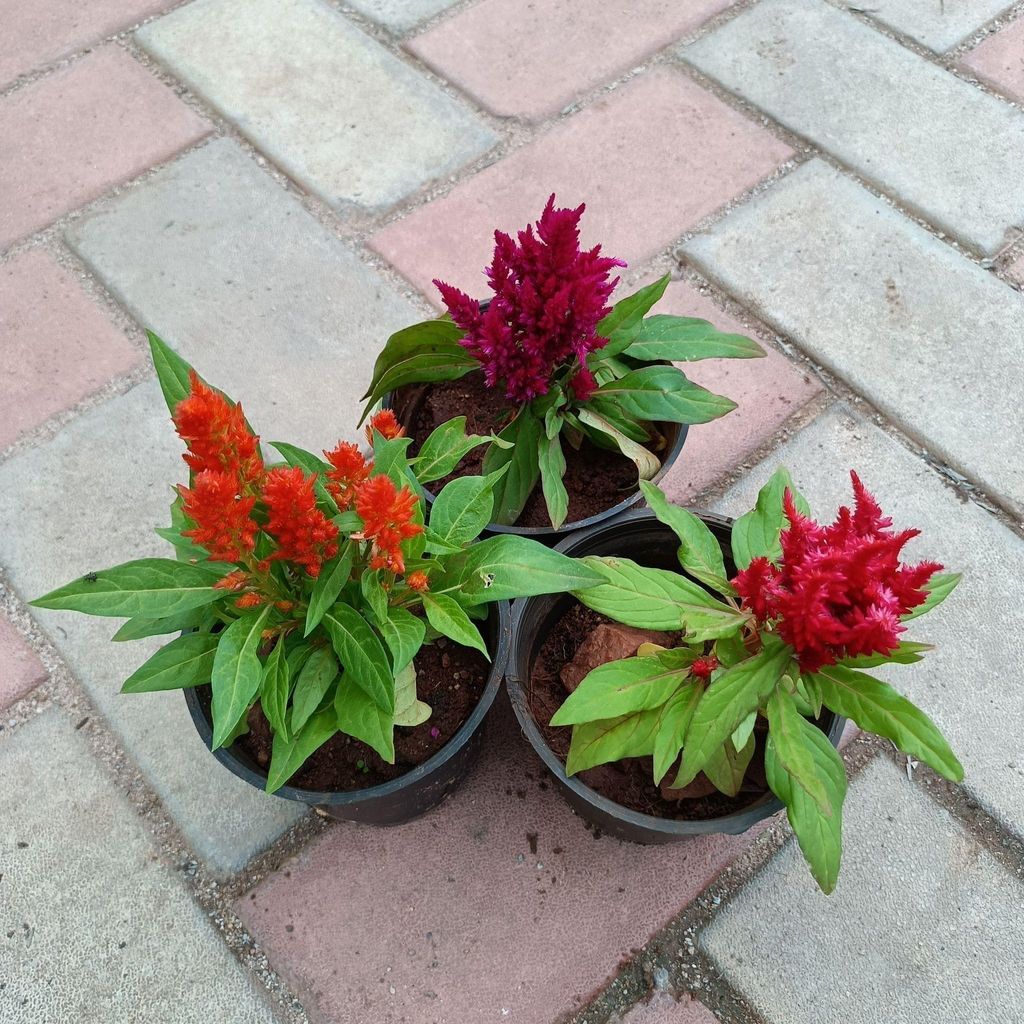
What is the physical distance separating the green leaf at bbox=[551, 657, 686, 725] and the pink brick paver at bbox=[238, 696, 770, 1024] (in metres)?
0.48

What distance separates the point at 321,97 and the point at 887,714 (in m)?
2.21

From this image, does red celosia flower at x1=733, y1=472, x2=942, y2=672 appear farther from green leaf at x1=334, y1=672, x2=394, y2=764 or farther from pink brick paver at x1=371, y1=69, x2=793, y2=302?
pink brick paver at x1=371, y1=69, x2=793, y2=302

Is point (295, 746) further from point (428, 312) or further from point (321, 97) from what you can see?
point (321, 97)

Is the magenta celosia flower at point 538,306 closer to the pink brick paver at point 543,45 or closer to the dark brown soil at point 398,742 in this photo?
the dark brown soil at point 398,742

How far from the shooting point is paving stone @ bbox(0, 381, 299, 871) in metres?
1.72

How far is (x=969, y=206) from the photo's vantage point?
239cm

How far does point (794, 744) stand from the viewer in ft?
3.96

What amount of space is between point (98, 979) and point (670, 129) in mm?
2276

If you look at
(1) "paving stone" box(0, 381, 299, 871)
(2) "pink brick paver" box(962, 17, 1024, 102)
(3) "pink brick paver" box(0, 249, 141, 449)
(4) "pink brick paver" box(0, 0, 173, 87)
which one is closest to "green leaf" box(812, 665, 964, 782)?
(1) "paving stone" box(0, 381, 299, 871)

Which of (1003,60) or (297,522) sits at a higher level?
(297,522)

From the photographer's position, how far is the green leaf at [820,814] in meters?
1.19

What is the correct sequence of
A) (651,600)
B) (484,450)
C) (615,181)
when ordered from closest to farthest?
(651,600), (484,450), (615,181)

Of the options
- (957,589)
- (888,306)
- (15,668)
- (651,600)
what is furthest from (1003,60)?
(15,668)

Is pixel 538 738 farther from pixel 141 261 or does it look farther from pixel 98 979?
pixel 141 261
